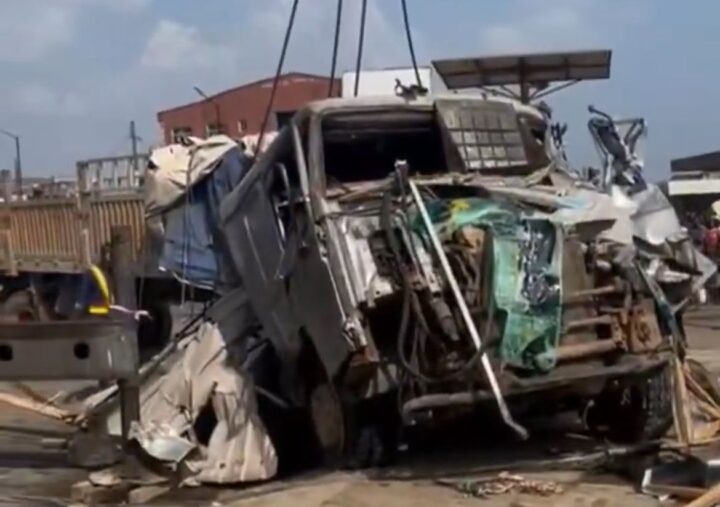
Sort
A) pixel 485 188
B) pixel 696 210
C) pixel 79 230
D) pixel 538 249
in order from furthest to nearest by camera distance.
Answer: pixel 696 210
pixel 79 230
pixel 485 188
pixel 538 249

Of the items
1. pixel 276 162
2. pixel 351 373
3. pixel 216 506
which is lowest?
pixel 216 506

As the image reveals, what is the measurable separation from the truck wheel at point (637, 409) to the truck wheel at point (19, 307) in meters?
12.5

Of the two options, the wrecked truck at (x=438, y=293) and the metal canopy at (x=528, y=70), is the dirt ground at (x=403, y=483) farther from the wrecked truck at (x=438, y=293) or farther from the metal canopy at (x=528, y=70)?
the metal canopy at (x=528, y=70)

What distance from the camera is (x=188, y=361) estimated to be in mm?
10766

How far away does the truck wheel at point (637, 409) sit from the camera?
372 inches

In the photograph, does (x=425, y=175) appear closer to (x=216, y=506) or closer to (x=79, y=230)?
(x=216, y=506)

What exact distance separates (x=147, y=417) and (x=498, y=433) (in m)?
2.49

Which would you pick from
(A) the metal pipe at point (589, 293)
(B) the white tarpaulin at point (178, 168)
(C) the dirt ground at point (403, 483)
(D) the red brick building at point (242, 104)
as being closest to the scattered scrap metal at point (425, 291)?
(A) the metal pipe at point (589, 293)

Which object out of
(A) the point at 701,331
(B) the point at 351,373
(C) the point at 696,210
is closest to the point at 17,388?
(B) the point at 351,373

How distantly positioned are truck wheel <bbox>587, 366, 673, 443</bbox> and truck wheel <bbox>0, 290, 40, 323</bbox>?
491 inches

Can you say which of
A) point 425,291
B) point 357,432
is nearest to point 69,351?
point 357,432

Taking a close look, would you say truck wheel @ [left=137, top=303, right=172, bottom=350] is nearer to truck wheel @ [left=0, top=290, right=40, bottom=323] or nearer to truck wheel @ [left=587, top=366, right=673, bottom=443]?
truck wheel @ [left=0, top=290, right=40, bottom=323]

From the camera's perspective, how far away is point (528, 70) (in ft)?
68.8

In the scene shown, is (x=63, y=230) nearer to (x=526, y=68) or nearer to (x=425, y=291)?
(x=526, y=68)
